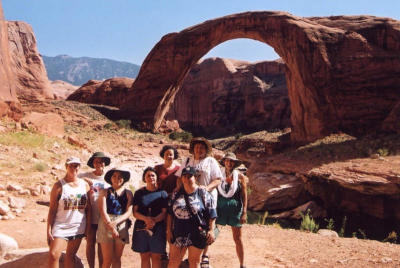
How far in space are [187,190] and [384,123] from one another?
14669 mm

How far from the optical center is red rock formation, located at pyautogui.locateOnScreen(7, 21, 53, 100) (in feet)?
86.1

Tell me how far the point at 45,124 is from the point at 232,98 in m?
32.4

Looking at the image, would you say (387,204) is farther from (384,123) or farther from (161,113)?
(161,113)

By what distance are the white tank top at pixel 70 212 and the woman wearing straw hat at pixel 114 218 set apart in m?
0.20

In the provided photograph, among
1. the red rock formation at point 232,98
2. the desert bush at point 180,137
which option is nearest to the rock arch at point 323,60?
the desert bush at point 180,137

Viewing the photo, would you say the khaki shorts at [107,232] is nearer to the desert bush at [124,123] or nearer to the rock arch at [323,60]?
the rock arch at [323,60]

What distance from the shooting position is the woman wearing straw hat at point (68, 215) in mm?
2832

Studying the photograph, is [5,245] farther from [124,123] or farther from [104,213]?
[124,123]

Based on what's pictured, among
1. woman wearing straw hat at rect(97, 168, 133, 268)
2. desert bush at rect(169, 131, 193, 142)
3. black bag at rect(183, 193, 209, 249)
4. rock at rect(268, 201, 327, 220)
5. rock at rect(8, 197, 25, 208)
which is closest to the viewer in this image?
black bag at rect(183, 193, 209, 249)

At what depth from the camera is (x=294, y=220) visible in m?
9.37

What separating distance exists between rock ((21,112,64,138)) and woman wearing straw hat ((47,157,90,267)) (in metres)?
8.50

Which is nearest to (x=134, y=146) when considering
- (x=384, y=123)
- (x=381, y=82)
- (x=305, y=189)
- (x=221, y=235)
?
(x=305, y=189)

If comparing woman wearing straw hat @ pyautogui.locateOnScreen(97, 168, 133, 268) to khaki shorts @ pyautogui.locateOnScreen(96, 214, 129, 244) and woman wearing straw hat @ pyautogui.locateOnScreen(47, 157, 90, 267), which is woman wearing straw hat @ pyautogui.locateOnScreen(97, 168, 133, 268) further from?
woman wearing straw hat @ pyautogui.locateOnScreen(47, 157, 90, 267)

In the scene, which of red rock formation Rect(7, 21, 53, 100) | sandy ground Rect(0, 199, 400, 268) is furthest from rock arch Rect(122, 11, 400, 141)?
red rock formation Rect(7, 21, 53, 100)
